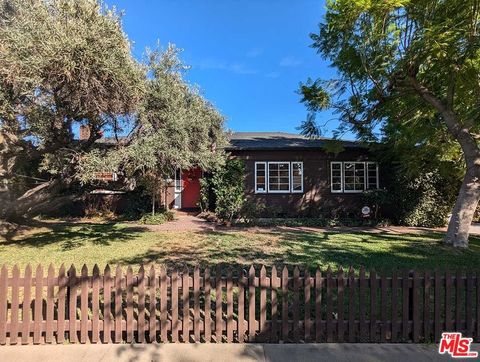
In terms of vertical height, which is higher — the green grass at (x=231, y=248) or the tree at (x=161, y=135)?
the tree at (x=161, y=135)

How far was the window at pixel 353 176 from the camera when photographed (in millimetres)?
16219

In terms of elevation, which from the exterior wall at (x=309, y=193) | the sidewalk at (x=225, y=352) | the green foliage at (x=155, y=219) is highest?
the exterior wall at (x=309, y=193)

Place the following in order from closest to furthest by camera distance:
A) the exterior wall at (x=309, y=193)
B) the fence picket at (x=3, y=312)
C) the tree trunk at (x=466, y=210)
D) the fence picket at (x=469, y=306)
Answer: the fence picket at (x=3, y=312), the fence picket at (x=469, y=306), the tree trunk at (x=466, y=210), the exterior wall at (x=309, y=193)

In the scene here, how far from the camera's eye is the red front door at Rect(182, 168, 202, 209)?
17797 mm

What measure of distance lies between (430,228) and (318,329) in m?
12.1

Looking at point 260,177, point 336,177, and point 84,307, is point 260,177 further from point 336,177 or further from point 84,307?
point 84,307

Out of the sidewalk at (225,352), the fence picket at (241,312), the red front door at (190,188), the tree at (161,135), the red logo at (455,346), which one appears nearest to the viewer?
the sidewalk at (225,352)

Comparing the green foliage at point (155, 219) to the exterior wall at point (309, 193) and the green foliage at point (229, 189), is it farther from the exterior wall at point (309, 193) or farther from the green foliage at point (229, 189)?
the exterior wall at point (309, 193)

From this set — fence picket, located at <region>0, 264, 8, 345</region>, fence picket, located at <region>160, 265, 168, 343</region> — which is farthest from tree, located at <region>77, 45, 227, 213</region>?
fence picket, located at <region>160, 265, 168, 343</region>

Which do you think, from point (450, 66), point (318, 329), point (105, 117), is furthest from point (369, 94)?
point (318, 329)

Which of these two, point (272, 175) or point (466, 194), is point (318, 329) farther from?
point (272, 175)

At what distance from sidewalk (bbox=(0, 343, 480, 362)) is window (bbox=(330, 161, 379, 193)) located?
41.9ft

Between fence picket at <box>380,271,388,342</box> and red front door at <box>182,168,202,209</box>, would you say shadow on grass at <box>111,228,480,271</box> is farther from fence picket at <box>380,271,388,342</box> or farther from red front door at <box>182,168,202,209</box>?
red front door at <box>182,168,202,209</box>

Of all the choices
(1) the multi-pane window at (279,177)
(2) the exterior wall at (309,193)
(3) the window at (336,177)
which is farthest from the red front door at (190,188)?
(3) the window at (336,177)
